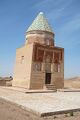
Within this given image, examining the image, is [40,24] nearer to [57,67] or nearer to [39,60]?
[39,60]

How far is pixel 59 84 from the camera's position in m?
21.0

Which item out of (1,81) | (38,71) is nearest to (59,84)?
(38,71)

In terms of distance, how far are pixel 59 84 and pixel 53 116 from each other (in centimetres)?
1308

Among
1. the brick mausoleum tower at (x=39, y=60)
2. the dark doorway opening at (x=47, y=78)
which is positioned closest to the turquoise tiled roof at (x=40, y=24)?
the brick mausoleum tower at (x=39, y=60)

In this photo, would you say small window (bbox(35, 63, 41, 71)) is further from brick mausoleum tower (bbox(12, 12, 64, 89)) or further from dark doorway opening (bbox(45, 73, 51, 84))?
dark doorway opening (bbox(45, 73, 51, 84))

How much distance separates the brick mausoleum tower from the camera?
19.4 metres

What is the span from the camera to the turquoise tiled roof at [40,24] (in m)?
21.0

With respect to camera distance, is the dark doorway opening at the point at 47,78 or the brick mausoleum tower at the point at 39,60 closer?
the brick mausoleum tower at the point at 39,60

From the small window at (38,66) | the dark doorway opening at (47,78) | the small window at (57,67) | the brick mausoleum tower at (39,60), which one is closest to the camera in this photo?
the brick mausoleum tower at (39,60)

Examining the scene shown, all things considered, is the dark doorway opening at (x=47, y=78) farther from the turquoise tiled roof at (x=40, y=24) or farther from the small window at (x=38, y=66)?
the turquoise tiled roof at (x=40, y=24)

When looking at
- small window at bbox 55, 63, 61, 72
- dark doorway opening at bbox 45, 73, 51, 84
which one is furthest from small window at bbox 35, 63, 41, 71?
small window at bbox 55, 63, 61, 72

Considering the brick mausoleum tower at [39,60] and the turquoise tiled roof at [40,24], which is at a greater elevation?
the turquoise tiled roof at [40,24]

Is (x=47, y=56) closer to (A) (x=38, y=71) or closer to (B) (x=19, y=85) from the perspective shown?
(A) (x=38, y=71)

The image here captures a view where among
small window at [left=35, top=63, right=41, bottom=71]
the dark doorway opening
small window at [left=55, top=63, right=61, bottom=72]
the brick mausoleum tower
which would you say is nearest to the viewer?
the brick mausoleum tower
